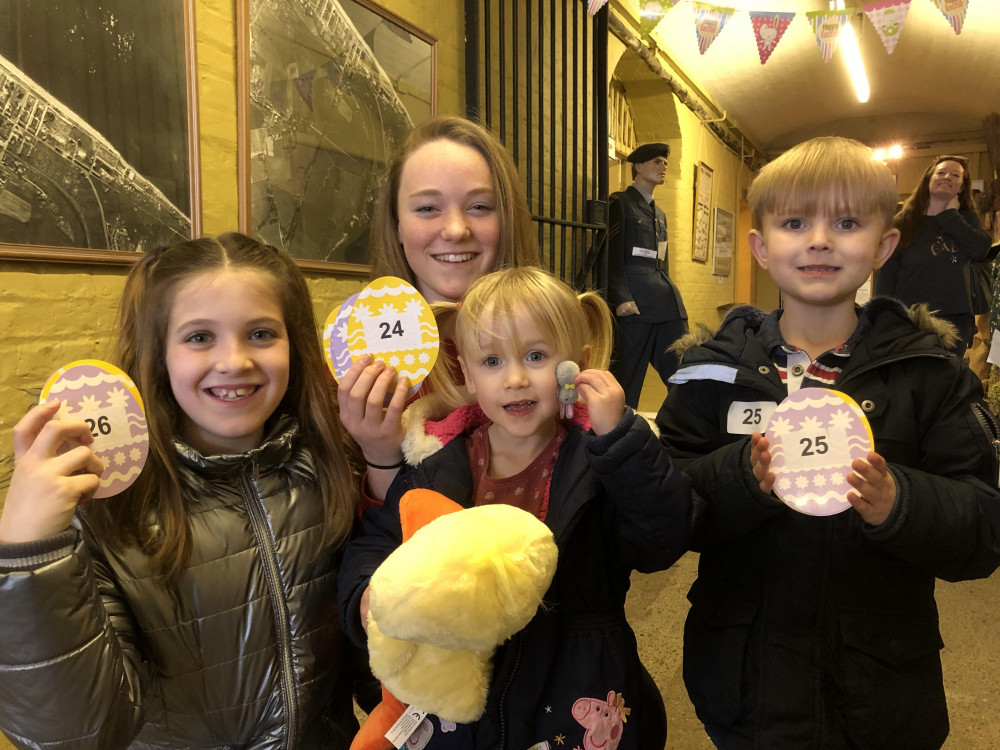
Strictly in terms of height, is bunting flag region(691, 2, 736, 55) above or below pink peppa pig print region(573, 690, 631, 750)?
above

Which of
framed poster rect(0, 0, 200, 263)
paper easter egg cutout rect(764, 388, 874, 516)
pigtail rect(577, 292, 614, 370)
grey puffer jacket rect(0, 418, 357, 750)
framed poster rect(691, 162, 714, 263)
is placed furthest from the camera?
framed poster rect(691, 162, 714, 263)

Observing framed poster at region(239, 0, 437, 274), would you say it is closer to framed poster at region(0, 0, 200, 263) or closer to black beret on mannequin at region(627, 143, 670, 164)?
framed poster at region(0, 0, 200, 263)

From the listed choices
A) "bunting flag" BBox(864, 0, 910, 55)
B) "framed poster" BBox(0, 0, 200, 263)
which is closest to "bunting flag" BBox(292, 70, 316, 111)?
"framed poster" BBox(0, 0, 200, 263)

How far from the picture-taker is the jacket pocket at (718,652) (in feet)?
3.59

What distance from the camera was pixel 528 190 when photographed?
366 centimetres

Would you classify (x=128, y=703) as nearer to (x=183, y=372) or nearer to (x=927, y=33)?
(x=183, y=372)

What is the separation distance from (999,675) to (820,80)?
7.21 meters

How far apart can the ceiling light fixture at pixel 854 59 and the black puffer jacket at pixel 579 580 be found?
5.65m

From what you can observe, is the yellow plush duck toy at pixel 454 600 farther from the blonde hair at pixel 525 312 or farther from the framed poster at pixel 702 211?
the framed poster at pixel 702 211

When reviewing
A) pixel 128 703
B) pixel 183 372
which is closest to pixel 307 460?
pixel 183 372

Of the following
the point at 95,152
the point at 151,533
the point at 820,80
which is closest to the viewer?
the point at 151,533

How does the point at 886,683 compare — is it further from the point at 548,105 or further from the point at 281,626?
the point at 548,105

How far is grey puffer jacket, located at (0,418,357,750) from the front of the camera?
83cm

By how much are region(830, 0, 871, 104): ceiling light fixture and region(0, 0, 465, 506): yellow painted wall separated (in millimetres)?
4989
